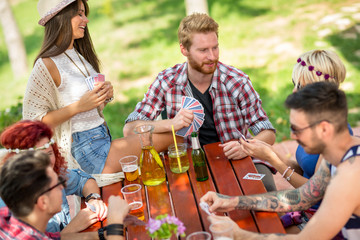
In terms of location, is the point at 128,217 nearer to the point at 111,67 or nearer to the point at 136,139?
the point at 136,139

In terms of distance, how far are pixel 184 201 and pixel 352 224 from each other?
3.15ft

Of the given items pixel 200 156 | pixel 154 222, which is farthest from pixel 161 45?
pixel 154 222

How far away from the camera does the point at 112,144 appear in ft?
11.3

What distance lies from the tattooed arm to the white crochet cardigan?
4.82 ft

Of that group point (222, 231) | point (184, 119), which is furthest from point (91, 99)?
point (222, 231)

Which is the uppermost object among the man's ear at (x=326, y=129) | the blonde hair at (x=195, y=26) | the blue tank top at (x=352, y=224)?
the blonde hair at (x=195, y=26)

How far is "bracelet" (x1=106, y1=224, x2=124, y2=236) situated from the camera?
226cm

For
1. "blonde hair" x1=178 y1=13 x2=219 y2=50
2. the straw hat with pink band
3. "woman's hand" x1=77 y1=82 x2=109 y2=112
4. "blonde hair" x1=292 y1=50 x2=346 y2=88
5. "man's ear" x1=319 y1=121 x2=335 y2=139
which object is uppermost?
the straw hat with pink band

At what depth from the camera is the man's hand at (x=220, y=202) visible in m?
2.39

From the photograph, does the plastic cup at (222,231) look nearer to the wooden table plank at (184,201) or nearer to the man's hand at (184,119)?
the wooden table plank at (184,201)

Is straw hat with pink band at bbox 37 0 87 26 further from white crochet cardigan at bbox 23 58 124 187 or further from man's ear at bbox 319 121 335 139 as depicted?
man's ear at bbox 319 121 335 139

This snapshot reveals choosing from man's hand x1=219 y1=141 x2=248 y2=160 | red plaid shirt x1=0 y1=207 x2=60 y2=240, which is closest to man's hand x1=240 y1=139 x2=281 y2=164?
man's hand x1=219 y1=141 x2=248 y2=160

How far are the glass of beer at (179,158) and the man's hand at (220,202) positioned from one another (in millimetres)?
563

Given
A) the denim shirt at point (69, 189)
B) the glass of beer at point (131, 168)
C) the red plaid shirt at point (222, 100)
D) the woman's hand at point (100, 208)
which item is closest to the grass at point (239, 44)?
the red plaid shirt at point (222, 100)
